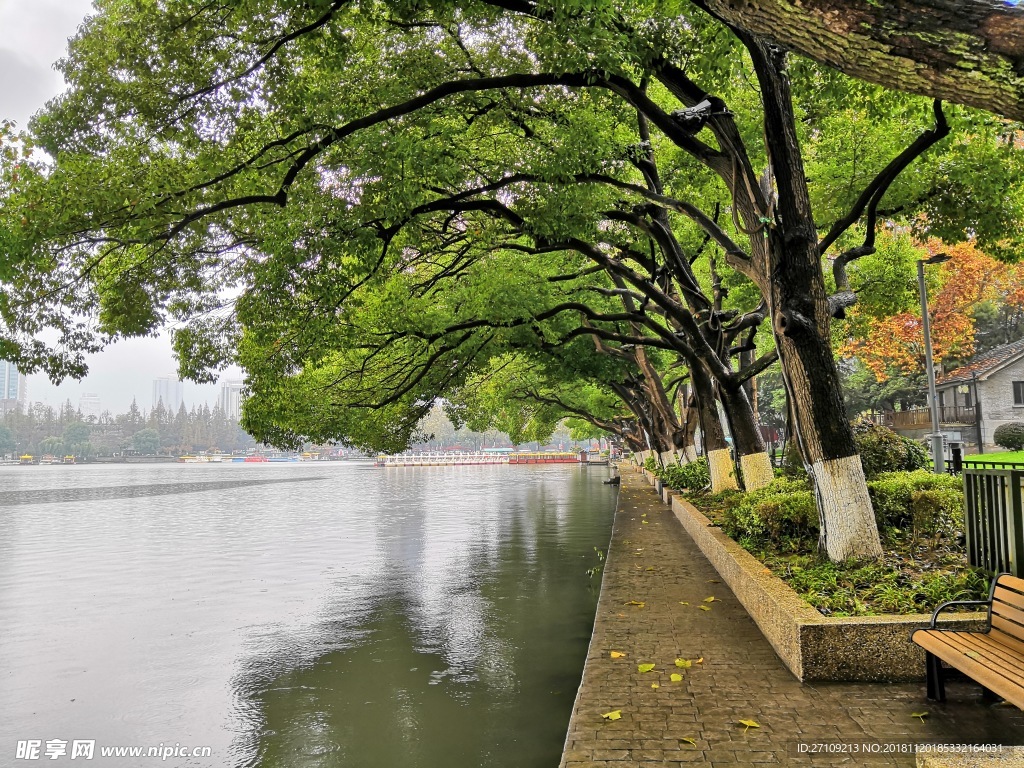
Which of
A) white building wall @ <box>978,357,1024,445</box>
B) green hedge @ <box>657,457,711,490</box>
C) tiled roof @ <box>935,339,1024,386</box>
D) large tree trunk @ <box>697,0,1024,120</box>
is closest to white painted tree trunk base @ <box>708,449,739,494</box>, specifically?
green hedge @ <box>657,457,711,490</box>

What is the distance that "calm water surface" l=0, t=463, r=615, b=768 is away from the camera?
588cm

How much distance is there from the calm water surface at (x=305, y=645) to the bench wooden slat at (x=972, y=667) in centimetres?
275

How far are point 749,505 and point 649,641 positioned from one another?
162 inches

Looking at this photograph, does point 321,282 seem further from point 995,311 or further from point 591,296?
point 995,311

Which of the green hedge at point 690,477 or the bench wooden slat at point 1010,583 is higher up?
the bench wooden slat at point 1010,583

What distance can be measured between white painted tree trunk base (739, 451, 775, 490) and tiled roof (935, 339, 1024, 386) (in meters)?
27.3

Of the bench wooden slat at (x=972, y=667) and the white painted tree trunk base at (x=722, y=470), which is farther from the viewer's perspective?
the white painted tree trunk base at (x=722, y=470)

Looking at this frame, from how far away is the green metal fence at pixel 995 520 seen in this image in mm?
5453

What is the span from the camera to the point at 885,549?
25.0 ft

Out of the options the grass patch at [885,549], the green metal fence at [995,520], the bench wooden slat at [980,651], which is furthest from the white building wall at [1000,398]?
the bench wooden slat at [980,651]

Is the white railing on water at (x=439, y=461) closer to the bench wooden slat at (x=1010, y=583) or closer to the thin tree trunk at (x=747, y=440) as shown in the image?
the thin tree trunk at (x=747, y=440)

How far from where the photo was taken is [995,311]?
42.0 metres

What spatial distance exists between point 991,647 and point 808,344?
3.42 meters

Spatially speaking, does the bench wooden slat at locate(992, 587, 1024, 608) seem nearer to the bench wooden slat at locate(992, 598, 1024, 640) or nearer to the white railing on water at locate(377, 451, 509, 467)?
the bench wooden slat at locate(992, 598, 1024, 640)
